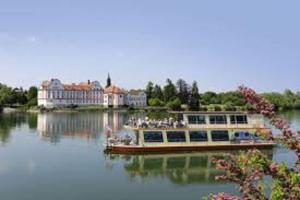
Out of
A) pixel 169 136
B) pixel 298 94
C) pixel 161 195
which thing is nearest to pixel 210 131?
pixel 169 136

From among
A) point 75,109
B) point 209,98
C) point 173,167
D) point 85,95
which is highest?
point 85,95

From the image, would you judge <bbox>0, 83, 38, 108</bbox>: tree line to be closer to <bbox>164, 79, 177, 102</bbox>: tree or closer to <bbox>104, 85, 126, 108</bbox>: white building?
<bbox>104, 85, 126, 108</bbox>: white building

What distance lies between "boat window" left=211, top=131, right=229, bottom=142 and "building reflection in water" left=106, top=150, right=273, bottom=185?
164 cm

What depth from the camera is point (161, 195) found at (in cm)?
2250

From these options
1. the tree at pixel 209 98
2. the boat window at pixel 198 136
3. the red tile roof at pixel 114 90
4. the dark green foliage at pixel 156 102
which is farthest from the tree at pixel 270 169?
the red tile roof at pixel 114 90

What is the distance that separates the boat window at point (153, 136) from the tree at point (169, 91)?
317 feet

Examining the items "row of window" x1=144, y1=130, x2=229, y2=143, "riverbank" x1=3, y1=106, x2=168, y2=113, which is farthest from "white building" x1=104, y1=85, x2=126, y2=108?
"row of window" x1=144, y1=130, x2=229, y2=143

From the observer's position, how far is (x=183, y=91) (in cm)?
13475

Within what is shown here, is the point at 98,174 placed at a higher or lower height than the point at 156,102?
lower

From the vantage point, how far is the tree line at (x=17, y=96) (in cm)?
12512

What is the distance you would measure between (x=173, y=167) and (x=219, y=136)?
776cm

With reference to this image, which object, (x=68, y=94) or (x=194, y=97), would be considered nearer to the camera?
(x=194, y=97)

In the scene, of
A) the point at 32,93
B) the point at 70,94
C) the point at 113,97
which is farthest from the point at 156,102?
the point at 32,93

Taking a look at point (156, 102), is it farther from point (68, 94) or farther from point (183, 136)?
point (183, 136)
